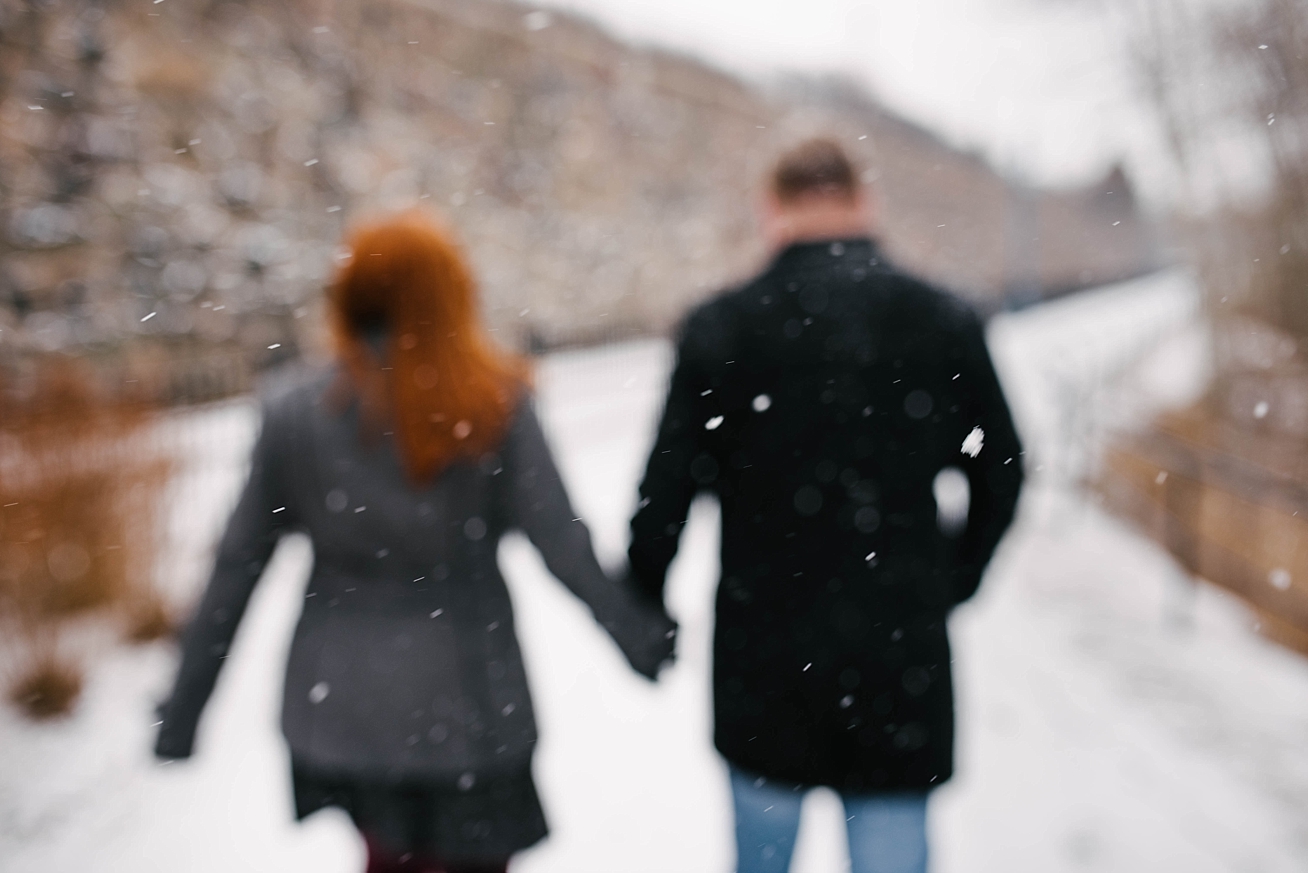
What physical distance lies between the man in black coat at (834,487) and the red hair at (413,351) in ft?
1.29

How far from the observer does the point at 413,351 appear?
1.56 meters

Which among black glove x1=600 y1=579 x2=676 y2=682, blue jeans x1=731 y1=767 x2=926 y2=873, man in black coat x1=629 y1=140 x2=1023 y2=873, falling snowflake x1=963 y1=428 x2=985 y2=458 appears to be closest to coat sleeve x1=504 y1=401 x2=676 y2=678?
black glove x1=600 y1=579 x2=676 y2=682

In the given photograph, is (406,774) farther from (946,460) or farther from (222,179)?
(222,179)

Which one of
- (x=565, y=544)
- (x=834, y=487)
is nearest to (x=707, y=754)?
(x=565, y=544)

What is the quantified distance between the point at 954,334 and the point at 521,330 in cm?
1732

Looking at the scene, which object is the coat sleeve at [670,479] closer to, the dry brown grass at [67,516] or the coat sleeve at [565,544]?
the coat sleeve at [565,544]

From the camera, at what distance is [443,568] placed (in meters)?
1.57

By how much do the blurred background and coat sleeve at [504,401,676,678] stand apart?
0.72 meters

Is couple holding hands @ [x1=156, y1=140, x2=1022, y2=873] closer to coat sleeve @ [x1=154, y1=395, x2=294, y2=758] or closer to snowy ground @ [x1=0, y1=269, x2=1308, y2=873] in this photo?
coat sleeve @ [x1=154, y1=395, x2=294, y2=758]

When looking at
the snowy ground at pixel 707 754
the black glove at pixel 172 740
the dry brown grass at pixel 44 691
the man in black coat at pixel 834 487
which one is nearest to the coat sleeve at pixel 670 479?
the man in black coat at pixel 834 487

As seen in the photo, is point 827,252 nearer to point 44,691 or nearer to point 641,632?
point 641,632

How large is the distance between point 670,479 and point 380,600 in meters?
0.60

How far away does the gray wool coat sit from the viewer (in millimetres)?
1547

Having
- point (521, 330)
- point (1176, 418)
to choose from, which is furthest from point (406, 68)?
point (1176, 418)
